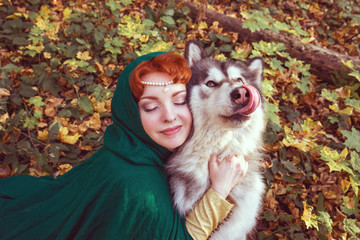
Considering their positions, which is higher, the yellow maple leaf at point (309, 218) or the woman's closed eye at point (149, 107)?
the woman's closed eye at point (149, 107)

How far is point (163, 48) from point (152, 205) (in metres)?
2.33

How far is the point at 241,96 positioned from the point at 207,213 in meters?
0.72

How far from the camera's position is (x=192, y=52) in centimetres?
177

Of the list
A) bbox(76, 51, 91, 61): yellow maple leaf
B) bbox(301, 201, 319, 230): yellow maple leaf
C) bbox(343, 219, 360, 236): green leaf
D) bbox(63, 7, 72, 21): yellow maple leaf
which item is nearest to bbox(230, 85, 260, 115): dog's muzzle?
bbox(301, 201, 319, 230): yellow maple leaf

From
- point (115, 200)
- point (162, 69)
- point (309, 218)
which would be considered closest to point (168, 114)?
point (162, 69)

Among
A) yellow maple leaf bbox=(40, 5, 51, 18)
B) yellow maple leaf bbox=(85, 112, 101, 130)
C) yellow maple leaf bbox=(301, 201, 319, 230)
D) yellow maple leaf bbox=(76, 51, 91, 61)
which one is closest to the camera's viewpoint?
yellow maple leaf bbox=(301, 201, 319, 230)

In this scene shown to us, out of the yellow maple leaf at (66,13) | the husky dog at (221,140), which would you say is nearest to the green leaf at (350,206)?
the husky dog at (221,140)

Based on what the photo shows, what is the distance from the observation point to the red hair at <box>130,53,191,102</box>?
1.49 metres

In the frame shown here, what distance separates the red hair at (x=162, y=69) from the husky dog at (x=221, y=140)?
12 centimetres

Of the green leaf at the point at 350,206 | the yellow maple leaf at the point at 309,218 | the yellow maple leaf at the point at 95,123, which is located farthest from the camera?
the yellow maple leaf at the point at 95,123

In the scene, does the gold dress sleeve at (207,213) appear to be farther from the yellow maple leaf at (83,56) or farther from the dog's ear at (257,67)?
the yellow maple leaf at (83,56)

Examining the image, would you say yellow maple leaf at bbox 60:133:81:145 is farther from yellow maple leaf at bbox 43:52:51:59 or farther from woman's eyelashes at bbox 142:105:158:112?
woman's eyelashes at bbox 142:105:158:112

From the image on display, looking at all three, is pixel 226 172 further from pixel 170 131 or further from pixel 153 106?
pixel 153 106

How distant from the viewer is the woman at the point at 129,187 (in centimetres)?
136
